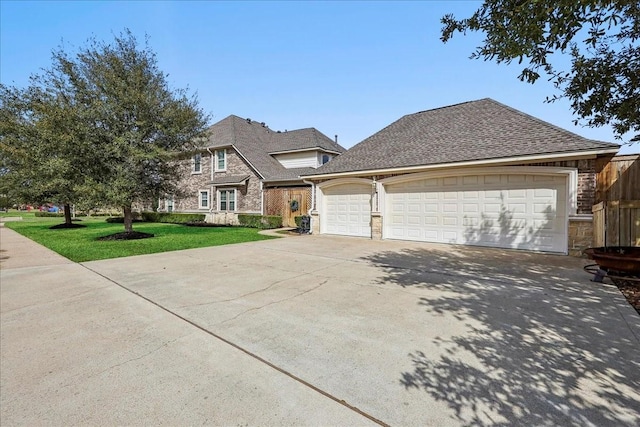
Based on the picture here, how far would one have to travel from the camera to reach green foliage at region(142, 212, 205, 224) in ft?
70.3

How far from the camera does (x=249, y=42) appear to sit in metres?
11.0

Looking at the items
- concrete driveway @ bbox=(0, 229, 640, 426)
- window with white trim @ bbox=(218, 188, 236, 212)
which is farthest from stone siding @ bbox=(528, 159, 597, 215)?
window with white trim @ bbox=(218, 188, 236, 212)

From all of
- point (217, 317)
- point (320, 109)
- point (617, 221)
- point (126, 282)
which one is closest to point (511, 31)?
point (217, 317)

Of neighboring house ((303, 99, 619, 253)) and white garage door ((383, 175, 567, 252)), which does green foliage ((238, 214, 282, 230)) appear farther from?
white garage door ((383, 175, 567, 252))

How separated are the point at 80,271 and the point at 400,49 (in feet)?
35.1

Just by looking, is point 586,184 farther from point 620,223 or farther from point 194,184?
point 194,184

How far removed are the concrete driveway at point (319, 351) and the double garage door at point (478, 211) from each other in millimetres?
3309

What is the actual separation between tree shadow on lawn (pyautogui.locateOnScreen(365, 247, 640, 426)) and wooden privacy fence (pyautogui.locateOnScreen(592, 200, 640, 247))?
102 inches

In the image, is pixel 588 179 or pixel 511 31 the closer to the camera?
pixel 511 31

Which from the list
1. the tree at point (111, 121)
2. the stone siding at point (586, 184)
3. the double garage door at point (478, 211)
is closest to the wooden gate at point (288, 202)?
the double garage door at point (478, 211)

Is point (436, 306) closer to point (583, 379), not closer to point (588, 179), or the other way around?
point (583, 379)

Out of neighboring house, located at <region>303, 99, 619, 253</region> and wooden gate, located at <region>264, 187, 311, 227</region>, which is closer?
neighboring house, located at <region>303, 99, 619, 253</region>

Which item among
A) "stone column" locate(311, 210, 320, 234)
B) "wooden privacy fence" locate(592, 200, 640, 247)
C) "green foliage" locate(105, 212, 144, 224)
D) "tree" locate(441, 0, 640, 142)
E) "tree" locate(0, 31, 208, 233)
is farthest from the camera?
"green foliage" locate(105, 212, 144, 224)

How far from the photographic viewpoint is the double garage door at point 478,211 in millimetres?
8812
